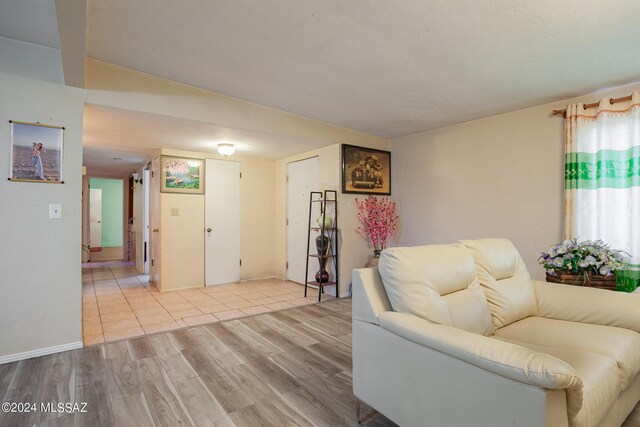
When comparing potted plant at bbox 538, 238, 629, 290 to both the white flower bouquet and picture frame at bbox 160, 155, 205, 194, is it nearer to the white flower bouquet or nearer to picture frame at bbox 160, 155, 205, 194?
the white flower bouquet

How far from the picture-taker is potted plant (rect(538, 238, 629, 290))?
224 centimetres

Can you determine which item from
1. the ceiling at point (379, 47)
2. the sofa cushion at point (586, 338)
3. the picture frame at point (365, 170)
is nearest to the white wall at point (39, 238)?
the ceiling at point (379, 47)

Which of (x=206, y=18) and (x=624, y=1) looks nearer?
(x=624, y=1)

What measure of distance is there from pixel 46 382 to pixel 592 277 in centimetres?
394

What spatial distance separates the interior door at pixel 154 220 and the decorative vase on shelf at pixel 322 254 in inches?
95.5

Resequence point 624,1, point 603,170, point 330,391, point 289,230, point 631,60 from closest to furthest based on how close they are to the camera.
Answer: point 624,1 → point 330,391 → point 631,60 → point 603,170 → point 289,230

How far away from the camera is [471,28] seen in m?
2.08

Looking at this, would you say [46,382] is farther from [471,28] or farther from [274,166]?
[274,166]

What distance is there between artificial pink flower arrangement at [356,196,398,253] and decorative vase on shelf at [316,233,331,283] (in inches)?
22.0

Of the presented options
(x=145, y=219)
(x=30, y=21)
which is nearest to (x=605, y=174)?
(x=30, y=21)

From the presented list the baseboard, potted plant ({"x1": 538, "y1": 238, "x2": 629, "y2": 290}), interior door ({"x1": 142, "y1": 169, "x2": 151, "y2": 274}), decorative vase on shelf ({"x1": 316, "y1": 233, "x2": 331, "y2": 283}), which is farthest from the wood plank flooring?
interior door ({"x1": 142, "y1": 169, "x2": 151, "y2": 274})

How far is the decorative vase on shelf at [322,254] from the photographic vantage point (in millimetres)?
4293

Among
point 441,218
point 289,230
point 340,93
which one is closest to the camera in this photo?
point 340,93

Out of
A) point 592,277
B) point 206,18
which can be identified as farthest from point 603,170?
point 206,18
